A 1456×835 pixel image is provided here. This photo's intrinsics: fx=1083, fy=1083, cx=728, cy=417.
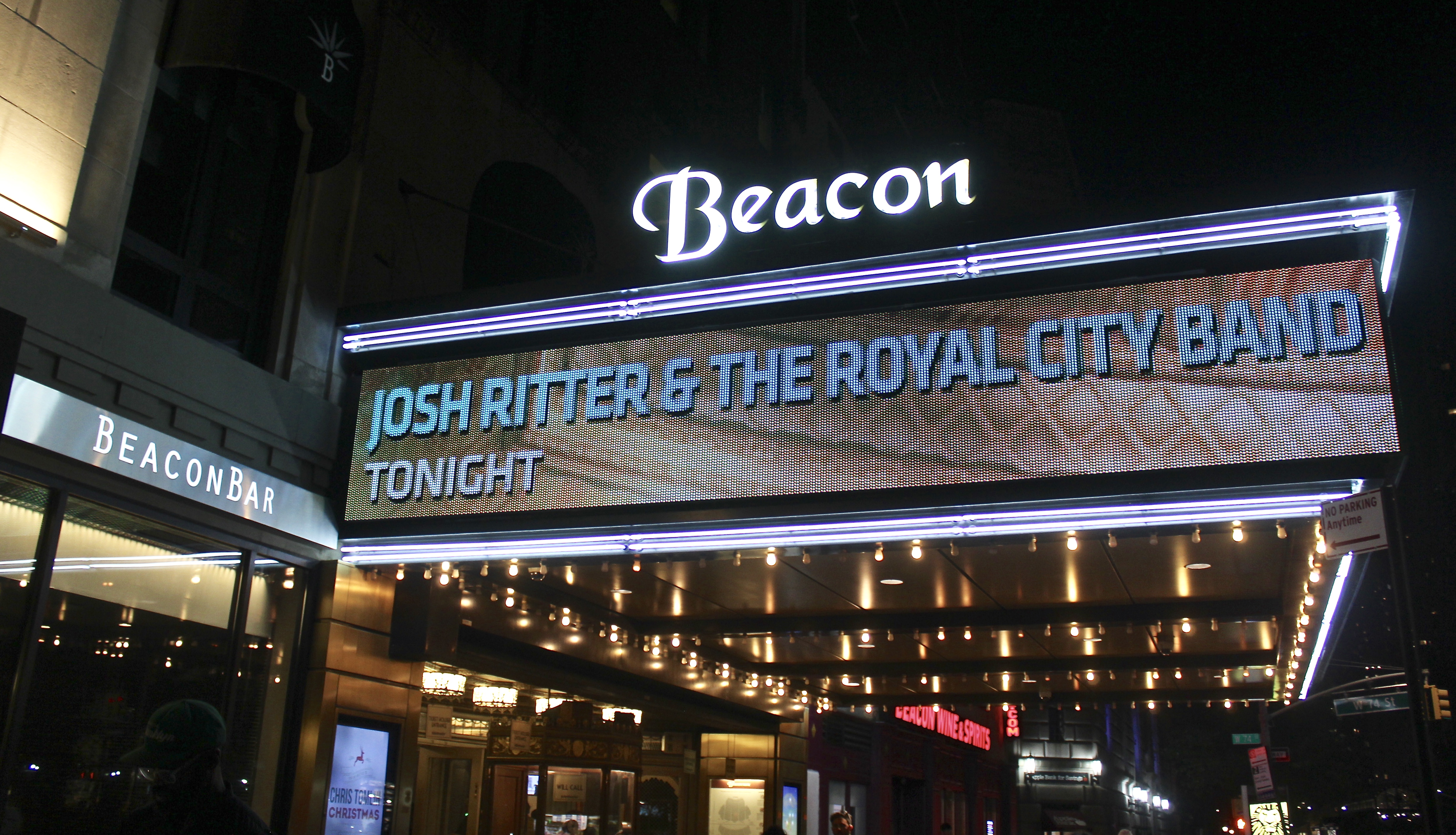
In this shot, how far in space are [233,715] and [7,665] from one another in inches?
87.3

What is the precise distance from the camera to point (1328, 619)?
40.7 ft

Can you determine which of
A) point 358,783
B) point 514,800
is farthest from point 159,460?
point 514,800

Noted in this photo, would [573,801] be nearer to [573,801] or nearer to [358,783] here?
[573,801]

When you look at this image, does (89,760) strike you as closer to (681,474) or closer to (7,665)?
(7,665)

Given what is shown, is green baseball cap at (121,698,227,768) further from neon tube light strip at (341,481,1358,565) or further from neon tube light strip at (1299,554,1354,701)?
neon tube light strip at (1299,554,1354,701)

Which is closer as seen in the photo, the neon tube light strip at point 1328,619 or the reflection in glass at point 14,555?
the reflection in glass at point 14,555

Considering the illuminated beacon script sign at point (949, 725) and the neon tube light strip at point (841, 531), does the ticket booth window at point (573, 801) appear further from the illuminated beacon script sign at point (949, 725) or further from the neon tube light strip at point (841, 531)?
the illuminated beacon script sign at point (949, 725)

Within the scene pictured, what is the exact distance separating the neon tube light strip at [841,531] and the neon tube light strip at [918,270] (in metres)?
1.85

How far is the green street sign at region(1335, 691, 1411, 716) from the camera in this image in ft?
55.0

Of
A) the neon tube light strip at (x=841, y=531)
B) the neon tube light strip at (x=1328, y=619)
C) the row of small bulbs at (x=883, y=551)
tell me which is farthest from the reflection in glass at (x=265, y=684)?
the neon tube light strip at (x=1328, y=619)

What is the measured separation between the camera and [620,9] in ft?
57.1

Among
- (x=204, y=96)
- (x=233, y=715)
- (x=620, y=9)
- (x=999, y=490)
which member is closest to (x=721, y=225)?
(x=999, y=490)

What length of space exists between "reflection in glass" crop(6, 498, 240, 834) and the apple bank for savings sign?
15.7ft

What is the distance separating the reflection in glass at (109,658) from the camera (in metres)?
7.38
